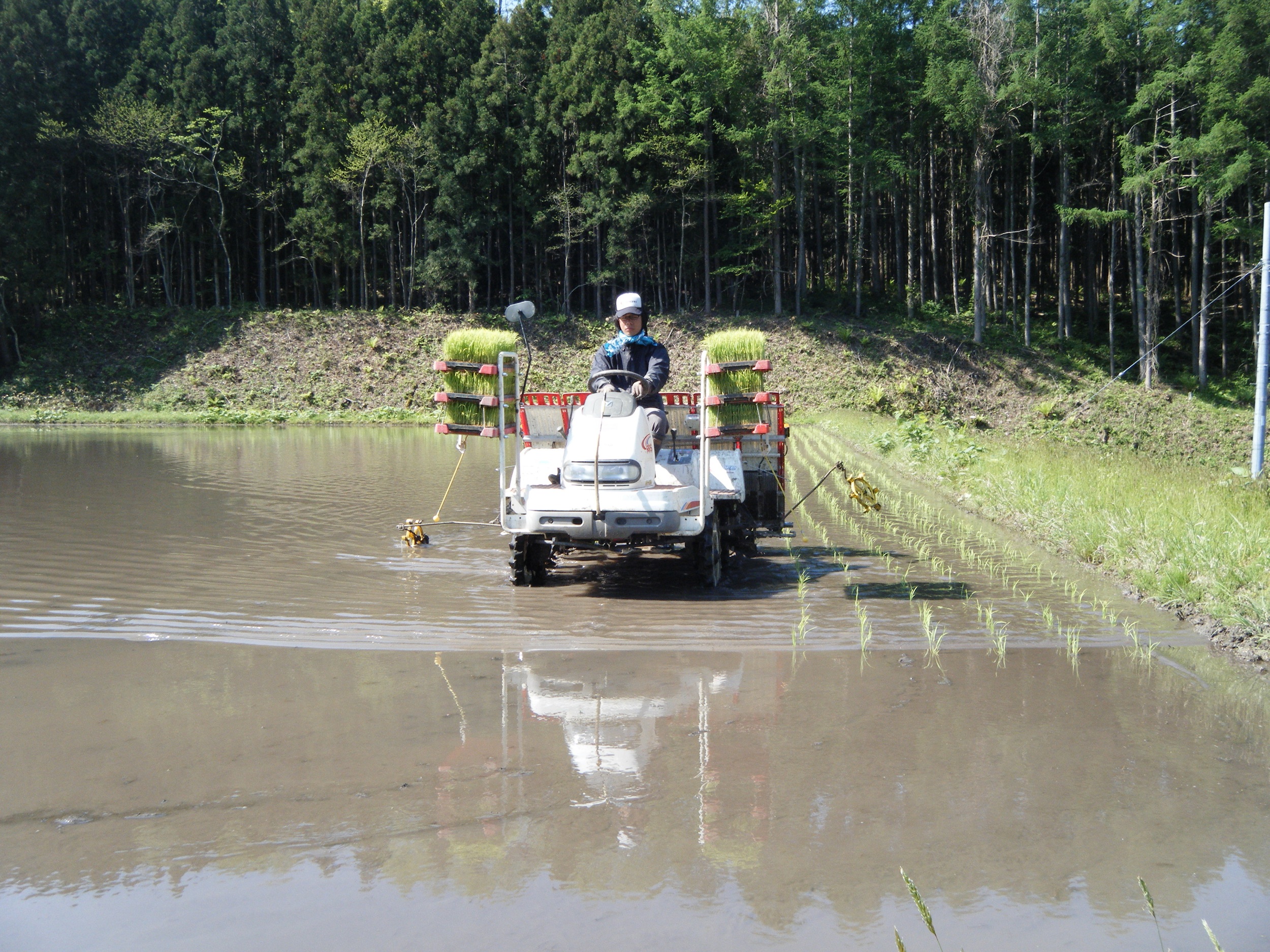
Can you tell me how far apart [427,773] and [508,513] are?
464 centimetres

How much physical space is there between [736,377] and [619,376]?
137cm

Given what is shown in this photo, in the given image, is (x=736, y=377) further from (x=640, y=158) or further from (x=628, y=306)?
(x=640, y=158)

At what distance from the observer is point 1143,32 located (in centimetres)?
3612

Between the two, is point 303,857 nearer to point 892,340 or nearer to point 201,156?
point 892,340

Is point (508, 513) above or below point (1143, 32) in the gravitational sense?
below

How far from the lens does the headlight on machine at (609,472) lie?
7.64 meters

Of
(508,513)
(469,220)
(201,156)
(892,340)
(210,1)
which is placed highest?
(210,1)

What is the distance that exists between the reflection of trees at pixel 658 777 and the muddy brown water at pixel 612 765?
0.02 meters

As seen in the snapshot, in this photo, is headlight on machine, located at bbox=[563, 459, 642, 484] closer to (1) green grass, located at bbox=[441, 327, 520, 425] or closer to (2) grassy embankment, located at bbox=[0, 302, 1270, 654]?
(1) green grass, located at bbox=[441, 327, 520, 425]

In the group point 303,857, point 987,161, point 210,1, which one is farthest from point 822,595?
point 210,1

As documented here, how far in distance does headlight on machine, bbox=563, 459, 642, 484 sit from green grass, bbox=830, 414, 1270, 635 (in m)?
3.87

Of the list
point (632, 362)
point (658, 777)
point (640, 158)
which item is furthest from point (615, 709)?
point (640, 158)

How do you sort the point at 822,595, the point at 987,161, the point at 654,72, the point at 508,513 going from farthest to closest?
the point at 654,72, the point at 987,161, the point at 508,513, the point at 822,595

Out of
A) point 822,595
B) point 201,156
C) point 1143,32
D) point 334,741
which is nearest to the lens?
point 334,741
